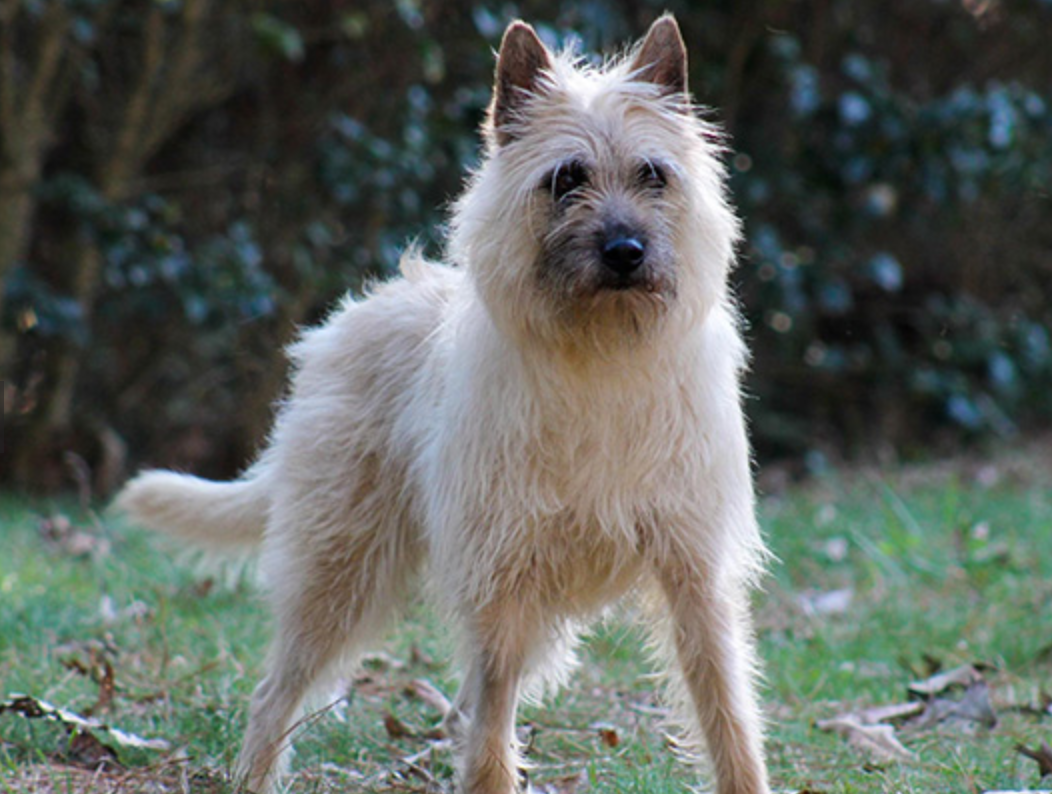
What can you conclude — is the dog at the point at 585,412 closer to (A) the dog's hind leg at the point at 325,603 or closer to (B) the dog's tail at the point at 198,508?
(A) the dog's hind leg at the point at 325,603

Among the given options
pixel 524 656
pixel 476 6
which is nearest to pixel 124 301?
pixel 476 6

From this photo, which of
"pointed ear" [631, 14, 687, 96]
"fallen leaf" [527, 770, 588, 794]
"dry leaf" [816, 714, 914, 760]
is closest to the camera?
"pointed ear" [631, 14, 687, 96]

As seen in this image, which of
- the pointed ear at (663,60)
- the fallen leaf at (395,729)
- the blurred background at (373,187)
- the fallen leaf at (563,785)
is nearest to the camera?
the pointed ear at (663,60)

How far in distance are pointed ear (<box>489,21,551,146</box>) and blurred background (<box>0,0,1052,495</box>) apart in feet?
11.0

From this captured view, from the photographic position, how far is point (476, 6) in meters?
7.31

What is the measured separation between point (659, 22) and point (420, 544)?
154cm

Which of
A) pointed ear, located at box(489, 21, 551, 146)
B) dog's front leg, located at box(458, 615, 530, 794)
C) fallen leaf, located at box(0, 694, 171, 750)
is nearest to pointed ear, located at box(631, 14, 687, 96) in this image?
pointed ear, located at box(489, 21, 551, 146)

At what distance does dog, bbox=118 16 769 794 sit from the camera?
11.2ft

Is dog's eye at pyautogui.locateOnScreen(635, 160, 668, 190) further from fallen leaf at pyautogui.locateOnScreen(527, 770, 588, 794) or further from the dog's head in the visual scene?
fallen leaf at pyautogui.locateOnScreen(527, 770, 588, 794)

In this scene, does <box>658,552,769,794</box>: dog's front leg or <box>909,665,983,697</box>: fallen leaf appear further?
<box>909,665,983,697</box>: fallen leaf

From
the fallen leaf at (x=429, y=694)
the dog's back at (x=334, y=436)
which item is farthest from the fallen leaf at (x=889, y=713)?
the dog's back at (x=334, y=436)

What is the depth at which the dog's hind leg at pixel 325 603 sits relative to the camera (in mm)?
4090

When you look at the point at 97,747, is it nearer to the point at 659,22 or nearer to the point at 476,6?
the point at 659,22

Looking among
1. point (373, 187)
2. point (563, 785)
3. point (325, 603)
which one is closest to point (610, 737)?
point (563, 785)
